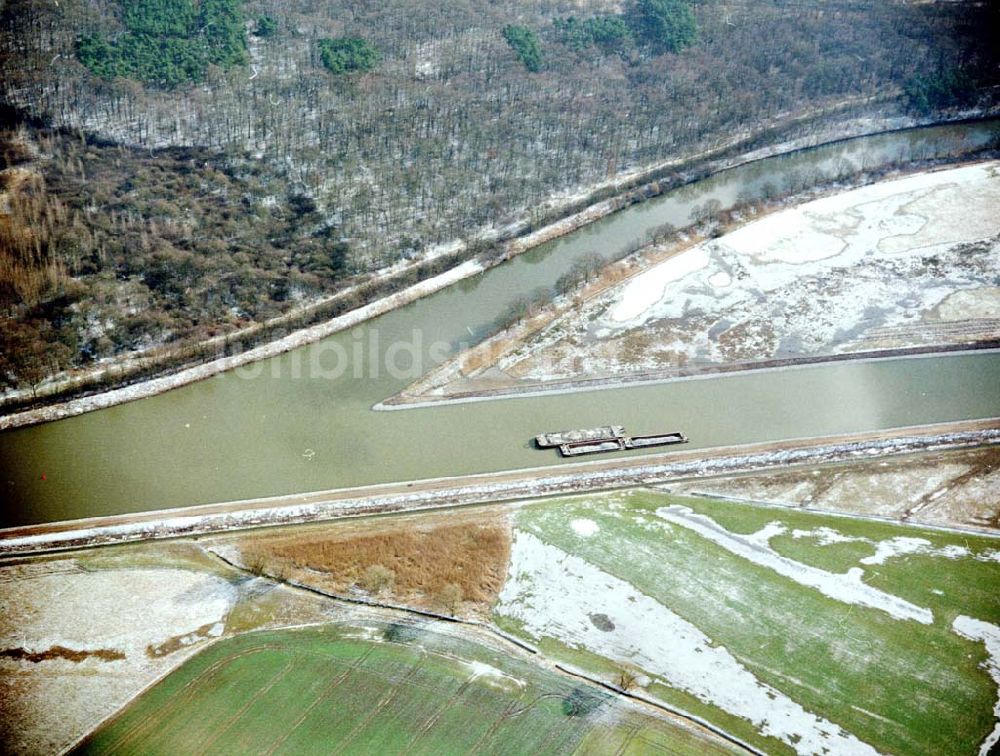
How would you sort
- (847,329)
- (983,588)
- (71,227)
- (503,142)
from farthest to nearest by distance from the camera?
1. (503,142)
2. (71,227)
3. (847,329)
4. (983,588)

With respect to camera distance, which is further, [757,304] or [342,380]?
[757,304]

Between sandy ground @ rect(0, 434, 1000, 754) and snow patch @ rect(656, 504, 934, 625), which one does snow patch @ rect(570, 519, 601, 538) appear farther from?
snow patch @ rect(656, 504, 934, 625)

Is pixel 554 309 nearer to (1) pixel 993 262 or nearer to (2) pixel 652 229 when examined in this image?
(2) pixel 652 229

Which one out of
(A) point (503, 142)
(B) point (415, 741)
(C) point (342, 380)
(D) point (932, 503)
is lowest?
(B) point (415, 741)

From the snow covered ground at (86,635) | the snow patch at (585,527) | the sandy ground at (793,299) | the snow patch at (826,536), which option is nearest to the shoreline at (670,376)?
the sandy ground at (793,299)

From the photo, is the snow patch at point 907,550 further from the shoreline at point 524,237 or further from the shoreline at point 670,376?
the shoreline at point 524,237

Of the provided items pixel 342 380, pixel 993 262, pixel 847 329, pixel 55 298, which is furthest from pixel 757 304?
pixel 55 298

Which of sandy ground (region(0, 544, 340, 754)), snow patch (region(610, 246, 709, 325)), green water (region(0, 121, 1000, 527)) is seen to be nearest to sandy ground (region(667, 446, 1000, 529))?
green water (region(0, 121, 1000, 527))
